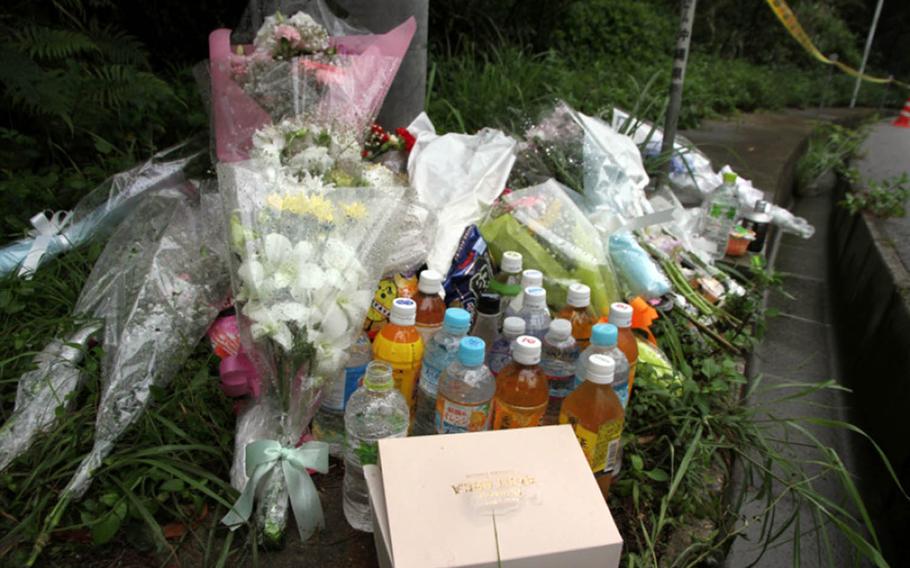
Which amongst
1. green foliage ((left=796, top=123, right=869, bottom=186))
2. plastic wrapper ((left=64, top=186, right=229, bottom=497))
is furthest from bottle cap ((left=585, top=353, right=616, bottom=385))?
green foliage ((left=796, top=123, right=869, bottom=186))

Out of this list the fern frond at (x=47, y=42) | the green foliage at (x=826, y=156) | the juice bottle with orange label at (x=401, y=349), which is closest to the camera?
the juice bottle with orange label at (x=401, y=349)

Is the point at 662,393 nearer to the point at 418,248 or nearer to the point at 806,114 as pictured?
the point at 418,248

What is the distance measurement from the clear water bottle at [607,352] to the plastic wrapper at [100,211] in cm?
191

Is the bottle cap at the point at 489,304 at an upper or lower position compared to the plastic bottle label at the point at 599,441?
upper

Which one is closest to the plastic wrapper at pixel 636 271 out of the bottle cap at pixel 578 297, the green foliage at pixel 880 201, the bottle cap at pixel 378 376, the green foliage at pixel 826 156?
the bottle cap at pixel 578 297

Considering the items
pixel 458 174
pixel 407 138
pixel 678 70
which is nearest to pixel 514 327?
pixel 458 174

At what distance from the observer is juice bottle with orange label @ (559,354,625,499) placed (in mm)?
1622

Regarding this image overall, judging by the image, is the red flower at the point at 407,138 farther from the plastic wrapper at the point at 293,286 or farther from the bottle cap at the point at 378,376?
the bottle cap at the point at 378,376

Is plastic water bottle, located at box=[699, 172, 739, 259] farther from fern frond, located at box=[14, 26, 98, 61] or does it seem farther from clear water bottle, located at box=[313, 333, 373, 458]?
fern frond, located at box=[14, 26, 98, 61]

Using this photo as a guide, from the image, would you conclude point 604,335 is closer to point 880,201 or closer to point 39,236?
point 39,236

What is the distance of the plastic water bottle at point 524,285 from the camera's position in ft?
6.59

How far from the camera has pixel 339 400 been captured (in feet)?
5.96

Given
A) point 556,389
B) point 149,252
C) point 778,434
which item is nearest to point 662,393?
point 556,389

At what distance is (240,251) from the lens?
1.66m
